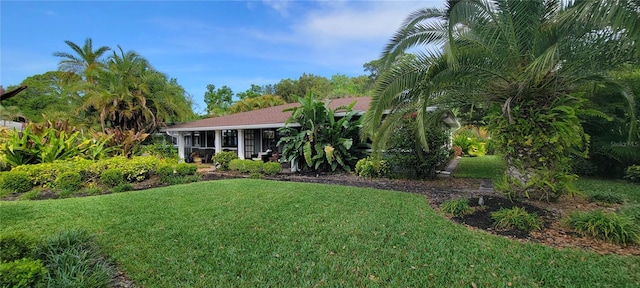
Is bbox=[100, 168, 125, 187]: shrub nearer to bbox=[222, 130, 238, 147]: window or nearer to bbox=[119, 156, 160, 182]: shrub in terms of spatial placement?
bbox=[119, 156, 160, 182]: shrub

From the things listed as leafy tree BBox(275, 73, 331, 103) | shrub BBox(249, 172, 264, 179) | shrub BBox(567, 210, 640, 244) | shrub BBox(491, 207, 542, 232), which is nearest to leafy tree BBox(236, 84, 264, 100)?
leafy tree BBox(275, 73, 331, 103)

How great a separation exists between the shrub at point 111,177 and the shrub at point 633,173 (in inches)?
630

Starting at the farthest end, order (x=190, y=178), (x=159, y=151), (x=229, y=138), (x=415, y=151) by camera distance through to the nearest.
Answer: (x=229, y=138), (x=159, y=151), (x=190, y=178), (x=415, y=151)

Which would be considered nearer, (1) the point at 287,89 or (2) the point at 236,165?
(2) the point at 236,165

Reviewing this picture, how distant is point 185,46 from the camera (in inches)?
526

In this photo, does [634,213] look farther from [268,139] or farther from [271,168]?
[268,139]

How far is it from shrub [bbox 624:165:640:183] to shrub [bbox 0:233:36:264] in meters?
13.9

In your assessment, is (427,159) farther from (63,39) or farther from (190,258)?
(63,39)

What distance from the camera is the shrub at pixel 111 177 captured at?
8.91 metres

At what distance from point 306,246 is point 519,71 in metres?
5.31

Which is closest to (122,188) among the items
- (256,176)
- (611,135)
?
(256,176)

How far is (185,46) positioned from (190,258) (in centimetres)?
1228

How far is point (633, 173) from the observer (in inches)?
349

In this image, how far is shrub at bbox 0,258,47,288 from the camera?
2.33 m
